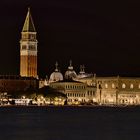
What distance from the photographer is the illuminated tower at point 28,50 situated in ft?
570

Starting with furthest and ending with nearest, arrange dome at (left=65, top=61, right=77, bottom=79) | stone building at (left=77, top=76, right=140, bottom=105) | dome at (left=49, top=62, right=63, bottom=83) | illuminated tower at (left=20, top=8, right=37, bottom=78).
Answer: dome at (left=65, top=61, right=77, bottom=79) → dome at (left=49, top=62, right=63, bottom=83) → illuminated tower at (left=20, top=8, right=37, bottom=78) → stone building at (left=77, top=76, right=140, bottom=105)

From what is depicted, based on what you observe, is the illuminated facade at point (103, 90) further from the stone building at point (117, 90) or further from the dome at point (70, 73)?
the dome at point (70, 73)

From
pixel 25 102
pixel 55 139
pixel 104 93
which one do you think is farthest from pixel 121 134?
pixel 104 93

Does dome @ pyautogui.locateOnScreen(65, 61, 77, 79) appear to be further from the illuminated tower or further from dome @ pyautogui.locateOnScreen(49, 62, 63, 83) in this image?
the illuminated tower

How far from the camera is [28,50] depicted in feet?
581

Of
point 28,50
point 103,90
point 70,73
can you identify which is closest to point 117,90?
point 103,90

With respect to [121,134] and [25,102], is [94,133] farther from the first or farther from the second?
[25,102]

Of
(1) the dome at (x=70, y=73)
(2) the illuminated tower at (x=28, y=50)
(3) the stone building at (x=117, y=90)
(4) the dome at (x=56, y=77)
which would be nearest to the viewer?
(3) the stone building at (x=117, y=90)

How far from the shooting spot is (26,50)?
17700 centimetres

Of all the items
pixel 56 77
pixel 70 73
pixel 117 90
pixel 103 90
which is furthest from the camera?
pixel 70 73

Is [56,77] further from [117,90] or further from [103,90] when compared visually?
[117,90]

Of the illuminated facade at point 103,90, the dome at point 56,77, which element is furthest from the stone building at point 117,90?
the dome at point 56,77

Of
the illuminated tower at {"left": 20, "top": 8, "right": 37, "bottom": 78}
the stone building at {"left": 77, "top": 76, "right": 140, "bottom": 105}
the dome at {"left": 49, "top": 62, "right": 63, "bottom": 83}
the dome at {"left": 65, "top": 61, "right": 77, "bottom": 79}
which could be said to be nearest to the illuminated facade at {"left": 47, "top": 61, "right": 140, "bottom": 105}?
the stone building at {"left": 77, "top": 76, "right": 140, "bottom": 105}

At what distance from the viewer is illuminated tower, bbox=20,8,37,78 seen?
17388cm
